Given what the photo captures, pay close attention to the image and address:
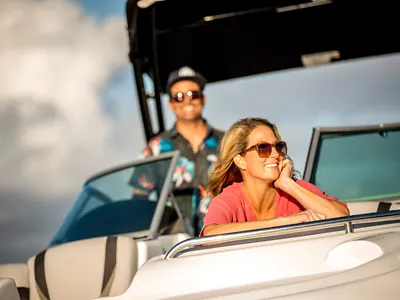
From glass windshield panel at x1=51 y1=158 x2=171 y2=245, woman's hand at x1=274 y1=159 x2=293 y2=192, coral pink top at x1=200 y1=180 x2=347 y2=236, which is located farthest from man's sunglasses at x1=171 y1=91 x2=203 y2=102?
woman's hand at x1=274 y1=159 x2=293 y2=192

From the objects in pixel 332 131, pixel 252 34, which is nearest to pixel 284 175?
pixel 332 131

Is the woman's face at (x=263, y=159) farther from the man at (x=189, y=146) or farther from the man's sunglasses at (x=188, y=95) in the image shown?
the man's sunglasses at (x=188, y=95)

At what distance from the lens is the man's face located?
418 cm

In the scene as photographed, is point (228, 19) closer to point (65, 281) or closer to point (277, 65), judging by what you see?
point (277, 65)

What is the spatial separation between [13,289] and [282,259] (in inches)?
39.7

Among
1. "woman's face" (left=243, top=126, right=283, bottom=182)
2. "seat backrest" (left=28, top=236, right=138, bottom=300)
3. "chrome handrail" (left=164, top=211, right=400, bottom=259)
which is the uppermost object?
"woman's face" (left=243, top=126, right=283, bottom=182)

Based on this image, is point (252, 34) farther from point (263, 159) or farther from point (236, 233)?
point (236, 233)

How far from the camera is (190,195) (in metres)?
4.18

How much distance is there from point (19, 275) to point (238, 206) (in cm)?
108

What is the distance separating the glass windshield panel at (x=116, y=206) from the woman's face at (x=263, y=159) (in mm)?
1387

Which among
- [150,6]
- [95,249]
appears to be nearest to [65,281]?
[95,249]

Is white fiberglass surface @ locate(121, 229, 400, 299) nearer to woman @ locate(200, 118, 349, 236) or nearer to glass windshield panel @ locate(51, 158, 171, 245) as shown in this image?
woman @ locate(200, 118, 349, 236)

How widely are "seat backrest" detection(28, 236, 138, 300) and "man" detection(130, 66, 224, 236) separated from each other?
1134mm

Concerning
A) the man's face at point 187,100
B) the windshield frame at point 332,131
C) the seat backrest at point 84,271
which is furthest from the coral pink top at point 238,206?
the man's face at point 187,100
